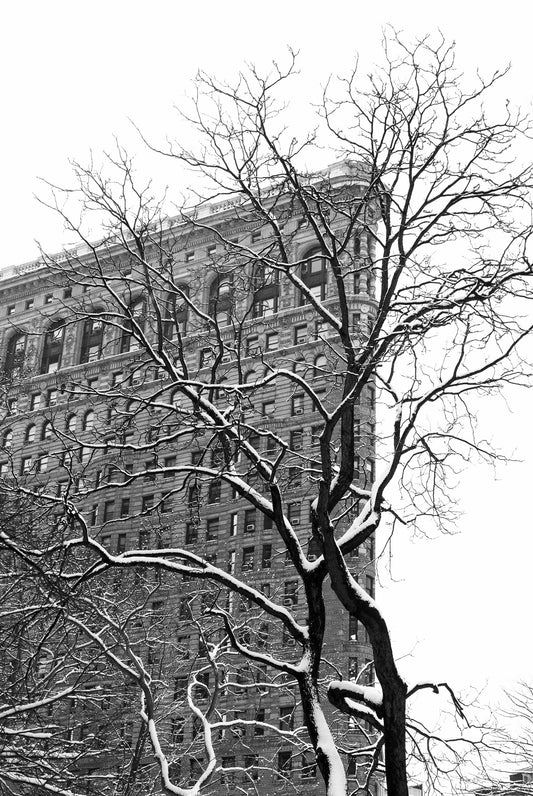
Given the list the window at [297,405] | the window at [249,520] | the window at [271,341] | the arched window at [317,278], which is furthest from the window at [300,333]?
the window at [249,520]

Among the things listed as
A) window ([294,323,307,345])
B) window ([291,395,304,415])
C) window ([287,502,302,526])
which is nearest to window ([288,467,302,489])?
window ([287,502,302,526])

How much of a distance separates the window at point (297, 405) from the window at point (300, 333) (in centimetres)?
448

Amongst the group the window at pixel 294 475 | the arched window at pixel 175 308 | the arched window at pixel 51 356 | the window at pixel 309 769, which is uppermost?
the arched window at pixel 51 356

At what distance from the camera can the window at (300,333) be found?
219 ft

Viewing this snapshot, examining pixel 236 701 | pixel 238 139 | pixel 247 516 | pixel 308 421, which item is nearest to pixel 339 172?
pixel 308 421

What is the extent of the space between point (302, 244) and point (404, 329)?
57145 mm

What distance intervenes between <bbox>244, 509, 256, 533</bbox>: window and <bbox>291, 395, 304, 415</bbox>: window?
7085mm

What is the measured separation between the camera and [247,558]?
6122 cm

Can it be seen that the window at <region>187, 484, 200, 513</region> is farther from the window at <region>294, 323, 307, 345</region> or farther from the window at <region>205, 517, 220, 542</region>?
the window at <region>294, 323, 307, 345</region>

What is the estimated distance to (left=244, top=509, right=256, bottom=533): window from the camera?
6200cm

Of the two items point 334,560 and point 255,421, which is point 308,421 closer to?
point 255,421

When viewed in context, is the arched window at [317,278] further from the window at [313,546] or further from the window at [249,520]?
the window at [313,546]

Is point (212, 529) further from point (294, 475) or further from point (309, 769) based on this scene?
point (294, 475)

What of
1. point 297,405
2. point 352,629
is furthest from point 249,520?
point 352,629
